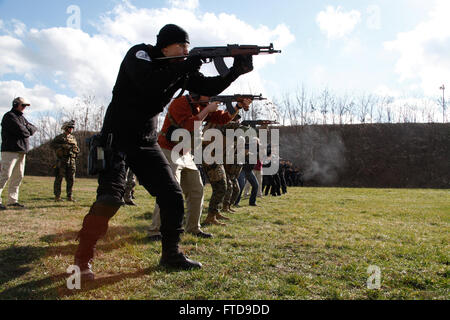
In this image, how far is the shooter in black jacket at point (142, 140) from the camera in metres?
2.95

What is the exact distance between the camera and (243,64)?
368 centimetres

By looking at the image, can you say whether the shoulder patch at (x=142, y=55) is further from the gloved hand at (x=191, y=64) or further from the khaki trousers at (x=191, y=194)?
the khaki trousers at (x=191, y=194)

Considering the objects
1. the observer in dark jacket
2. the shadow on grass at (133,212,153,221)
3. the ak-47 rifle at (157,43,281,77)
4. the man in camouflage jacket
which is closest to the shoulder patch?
the ak-47 rifle at (157,43,281,77)

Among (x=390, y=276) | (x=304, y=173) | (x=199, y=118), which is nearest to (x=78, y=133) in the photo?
(x=304, y=173)

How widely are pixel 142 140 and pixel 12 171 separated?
6216 mm

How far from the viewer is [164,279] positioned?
306cm

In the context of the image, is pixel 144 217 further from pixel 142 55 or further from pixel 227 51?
pixel 142 55

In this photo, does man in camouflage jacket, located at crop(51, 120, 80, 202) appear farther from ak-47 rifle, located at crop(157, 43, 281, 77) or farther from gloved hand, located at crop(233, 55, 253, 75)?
gloved hand, located at crop(233, 55, 253, 75)

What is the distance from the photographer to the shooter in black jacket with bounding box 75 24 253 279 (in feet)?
9.69

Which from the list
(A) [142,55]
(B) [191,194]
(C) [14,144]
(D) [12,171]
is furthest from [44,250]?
(D) [12,171]

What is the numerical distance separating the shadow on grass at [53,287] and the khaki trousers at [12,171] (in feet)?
18.2

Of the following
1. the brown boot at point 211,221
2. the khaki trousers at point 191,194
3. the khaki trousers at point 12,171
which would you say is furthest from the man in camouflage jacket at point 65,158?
the khaki trousers at point 191,194
